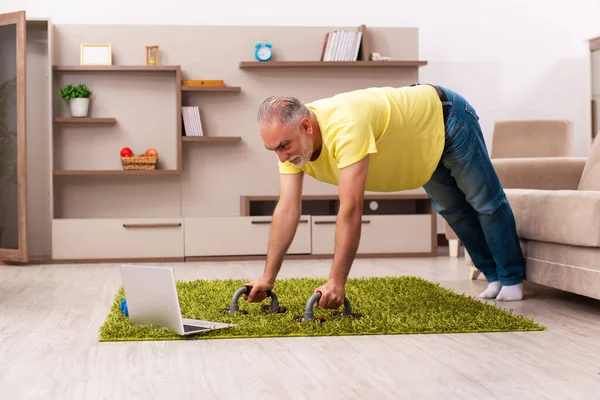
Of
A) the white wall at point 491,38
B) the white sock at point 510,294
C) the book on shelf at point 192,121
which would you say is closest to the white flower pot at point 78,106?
the book on shelf at point 192,121

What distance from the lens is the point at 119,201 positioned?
5.66 meters

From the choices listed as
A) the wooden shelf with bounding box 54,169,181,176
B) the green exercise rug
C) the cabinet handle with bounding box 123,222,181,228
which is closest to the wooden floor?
the green exercise rug

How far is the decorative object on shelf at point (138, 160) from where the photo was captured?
546 centimetres

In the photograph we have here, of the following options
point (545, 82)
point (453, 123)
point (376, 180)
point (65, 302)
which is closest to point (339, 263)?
point (376, 180)

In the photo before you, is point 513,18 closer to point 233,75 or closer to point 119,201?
point 233,75

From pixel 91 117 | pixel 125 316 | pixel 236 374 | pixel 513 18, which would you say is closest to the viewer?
pixel 236 374

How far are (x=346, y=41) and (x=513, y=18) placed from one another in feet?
4.77

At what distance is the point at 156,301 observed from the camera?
252 centimetres

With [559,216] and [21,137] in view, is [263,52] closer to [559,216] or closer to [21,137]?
[21,137]

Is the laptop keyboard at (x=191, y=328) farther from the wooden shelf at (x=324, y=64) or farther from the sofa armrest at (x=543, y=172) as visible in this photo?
the wooden shelf at (x=324, y=64)

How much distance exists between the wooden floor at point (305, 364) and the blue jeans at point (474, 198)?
33cm

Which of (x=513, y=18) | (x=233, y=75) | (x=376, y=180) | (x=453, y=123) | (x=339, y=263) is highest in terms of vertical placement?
(x=513, y=18)

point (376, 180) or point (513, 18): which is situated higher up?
point (513, 18)

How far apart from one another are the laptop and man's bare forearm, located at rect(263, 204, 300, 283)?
305mm
